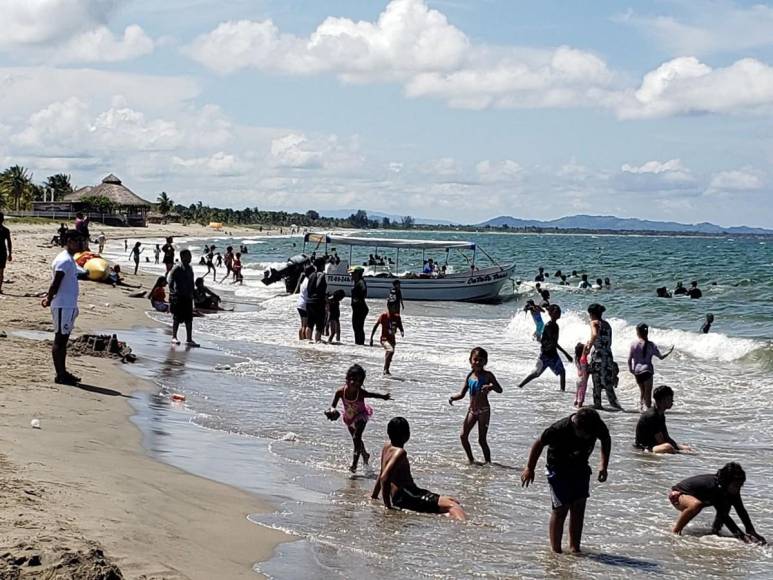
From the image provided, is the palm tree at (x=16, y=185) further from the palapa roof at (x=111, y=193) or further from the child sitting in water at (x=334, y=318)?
the child sitting in water at (x=334, y=318)

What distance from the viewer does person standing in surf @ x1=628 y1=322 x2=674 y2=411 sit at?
46.6 feet

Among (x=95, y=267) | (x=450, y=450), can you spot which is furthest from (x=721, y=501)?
(x=95, y=267)

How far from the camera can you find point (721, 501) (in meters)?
8.22

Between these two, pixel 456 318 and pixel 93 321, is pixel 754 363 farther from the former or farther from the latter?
pixel 93 321

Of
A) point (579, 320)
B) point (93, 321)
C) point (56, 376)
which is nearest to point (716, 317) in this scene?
point (579, 320)

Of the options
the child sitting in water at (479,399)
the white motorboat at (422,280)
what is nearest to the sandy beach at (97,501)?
the child sitting in water at (479,399)

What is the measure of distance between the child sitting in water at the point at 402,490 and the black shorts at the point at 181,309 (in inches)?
377

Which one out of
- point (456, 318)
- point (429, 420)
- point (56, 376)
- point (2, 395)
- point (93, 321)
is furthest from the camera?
point (456, 318)

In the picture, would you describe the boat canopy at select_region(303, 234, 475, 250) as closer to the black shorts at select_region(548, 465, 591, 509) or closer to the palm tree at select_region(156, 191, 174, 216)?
the black shorts at select_region(548, 465, 591, 509)

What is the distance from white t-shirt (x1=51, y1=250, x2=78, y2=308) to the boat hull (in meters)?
23.2

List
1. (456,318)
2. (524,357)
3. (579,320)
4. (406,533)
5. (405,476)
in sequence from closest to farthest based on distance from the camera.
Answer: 1. (406,533)
2. (405,476)
3. (524,357)
4. (579,320)
5. (456,318)

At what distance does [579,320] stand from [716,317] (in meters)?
8.13

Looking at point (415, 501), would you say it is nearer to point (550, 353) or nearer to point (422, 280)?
point (550, 353)

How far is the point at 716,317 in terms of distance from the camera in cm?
3316
